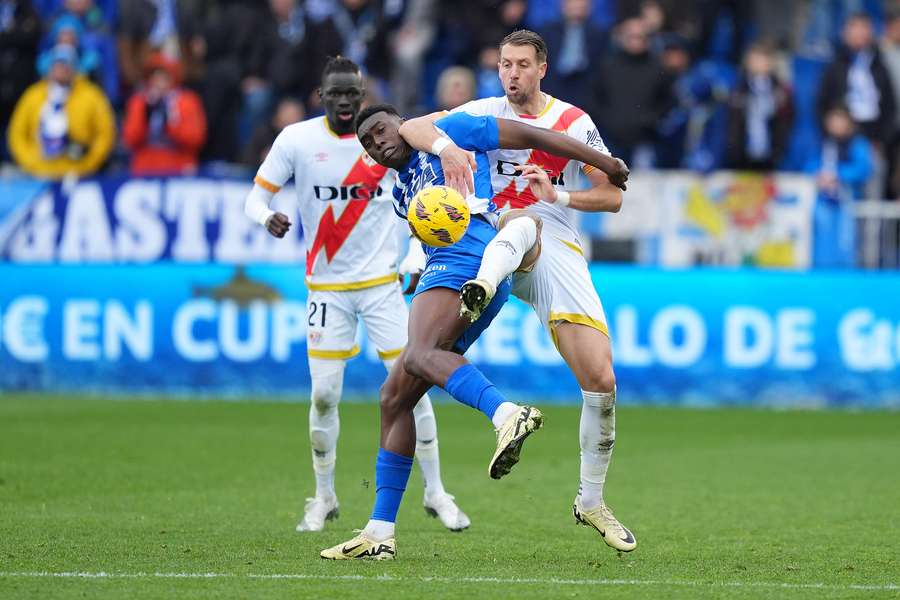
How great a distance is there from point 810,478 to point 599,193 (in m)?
4.55

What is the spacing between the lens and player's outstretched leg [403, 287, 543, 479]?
7094 millimetres

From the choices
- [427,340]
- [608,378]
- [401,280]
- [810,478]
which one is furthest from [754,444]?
[427,340]

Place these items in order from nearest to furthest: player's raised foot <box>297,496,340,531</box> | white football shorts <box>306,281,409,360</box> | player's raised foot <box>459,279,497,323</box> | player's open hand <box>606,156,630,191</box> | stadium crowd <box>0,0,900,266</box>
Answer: player's raised foot <box>459,279,497,323</box>
player's open hand <box>606,156,630,191</box>
player's raised foot <box>297,496,340,531</box>
white football shorts <box>306,281,409,360</box>
stadium crowd <box>0,0,900,266</box>

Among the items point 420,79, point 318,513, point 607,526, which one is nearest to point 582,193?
point 607,526

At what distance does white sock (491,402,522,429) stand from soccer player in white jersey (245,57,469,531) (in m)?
2.51

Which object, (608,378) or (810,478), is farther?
(810,478)

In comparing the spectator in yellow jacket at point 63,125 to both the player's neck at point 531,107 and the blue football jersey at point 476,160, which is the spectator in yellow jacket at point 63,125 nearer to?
the player's neck at point 531,107

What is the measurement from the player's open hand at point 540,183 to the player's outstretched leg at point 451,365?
2.03 feet

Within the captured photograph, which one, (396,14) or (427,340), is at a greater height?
(396,14)

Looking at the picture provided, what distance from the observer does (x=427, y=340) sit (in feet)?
25.0

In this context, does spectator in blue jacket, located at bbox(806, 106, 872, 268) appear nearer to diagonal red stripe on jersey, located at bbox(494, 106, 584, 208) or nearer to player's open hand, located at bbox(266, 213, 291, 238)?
diagonal red stripe on jersey, located at bbox(494, 106, 584, 208)

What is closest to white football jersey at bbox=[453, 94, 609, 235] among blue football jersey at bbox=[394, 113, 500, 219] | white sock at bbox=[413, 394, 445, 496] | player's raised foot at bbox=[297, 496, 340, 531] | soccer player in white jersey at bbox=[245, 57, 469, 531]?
blue football jersey at bbox=[394, 113, 500, 219]

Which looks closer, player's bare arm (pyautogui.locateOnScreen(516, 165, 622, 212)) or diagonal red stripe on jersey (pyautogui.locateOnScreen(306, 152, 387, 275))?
player's bare arm (pyautogui.locateOnScreen(516, 165, 622, 212))

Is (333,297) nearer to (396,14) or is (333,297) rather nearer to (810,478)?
(810,478)
